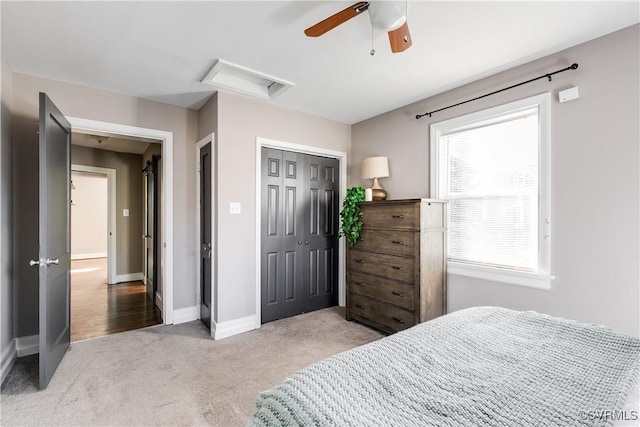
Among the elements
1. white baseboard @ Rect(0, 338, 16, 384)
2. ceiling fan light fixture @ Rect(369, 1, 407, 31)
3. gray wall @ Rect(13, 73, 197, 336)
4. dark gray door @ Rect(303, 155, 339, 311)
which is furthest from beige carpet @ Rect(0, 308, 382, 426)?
ceiling fan light fixture @ Rect(369, 1, 407, 31)

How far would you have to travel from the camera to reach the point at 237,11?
184 centimetres

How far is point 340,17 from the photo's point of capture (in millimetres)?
1515

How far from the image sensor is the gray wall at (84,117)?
2.66 metres

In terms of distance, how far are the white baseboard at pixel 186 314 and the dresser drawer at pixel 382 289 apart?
186 cm

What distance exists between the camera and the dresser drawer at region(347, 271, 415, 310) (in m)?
2.87

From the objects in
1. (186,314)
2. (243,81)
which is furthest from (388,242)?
(186,314)

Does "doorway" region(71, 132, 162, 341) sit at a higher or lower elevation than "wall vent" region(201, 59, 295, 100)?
lower

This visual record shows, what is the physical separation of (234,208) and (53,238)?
4.80ft

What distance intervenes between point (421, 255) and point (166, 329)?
9.21 feet

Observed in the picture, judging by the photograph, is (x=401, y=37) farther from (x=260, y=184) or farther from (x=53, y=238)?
(x=53, y=238)

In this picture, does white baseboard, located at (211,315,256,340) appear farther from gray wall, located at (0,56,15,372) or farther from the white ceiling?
the white ceiling

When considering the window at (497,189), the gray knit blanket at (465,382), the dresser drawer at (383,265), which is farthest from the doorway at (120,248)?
A: the window at (497,189)

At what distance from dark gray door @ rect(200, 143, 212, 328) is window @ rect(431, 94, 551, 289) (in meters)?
2.45

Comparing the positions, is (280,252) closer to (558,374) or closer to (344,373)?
(344,373)
